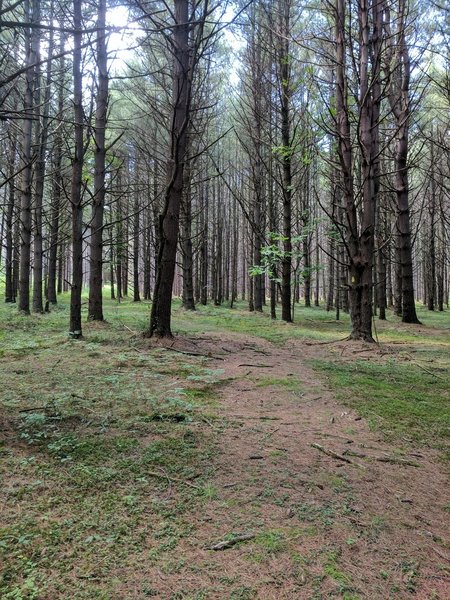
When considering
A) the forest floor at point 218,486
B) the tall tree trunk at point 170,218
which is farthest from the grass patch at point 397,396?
the tall tree trunk at point 170,218

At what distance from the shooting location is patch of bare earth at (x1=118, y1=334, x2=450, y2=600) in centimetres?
162

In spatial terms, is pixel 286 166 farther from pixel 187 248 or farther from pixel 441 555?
pixel 441 555

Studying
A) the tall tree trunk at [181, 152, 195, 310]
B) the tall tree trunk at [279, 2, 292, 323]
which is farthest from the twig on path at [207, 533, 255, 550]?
the tall tree trunk at [181, 152, 195, 310]

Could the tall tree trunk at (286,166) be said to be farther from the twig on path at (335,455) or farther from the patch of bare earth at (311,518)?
the twig on path at (335,455)

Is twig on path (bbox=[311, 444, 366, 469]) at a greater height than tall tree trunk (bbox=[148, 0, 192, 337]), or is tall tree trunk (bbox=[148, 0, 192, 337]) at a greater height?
tall tree trunk (bbox=[148, 0, 192, 337])

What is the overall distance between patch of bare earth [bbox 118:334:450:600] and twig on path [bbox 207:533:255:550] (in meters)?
0.01

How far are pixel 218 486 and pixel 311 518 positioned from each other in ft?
1.76

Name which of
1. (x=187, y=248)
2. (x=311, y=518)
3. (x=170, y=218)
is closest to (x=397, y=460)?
(x=311, y=518)

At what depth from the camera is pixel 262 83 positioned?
44.1ft

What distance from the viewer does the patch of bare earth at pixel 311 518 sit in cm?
162

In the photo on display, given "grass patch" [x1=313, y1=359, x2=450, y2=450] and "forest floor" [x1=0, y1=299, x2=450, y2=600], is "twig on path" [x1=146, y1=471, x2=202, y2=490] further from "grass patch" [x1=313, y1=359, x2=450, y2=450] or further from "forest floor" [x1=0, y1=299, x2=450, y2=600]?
"grass patch" [x1=313, y1=359, x2=450, y2=450]

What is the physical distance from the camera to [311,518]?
2.03 metres

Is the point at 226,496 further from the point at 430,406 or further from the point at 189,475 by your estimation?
the point at 430,406

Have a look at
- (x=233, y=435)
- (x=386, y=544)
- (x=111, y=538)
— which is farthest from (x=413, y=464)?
(x=111, y=538)
